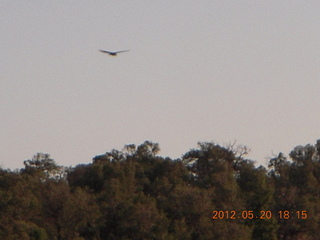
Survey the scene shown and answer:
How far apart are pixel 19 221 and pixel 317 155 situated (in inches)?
1572

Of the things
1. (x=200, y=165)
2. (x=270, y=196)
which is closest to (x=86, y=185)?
(x=200, y=165)

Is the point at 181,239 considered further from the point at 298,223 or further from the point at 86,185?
the point at 86,185

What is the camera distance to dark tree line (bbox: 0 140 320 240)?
66.0 m

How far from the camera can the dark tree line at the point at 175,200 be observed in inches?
2598

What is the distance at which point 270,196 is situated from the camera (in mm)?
74375
